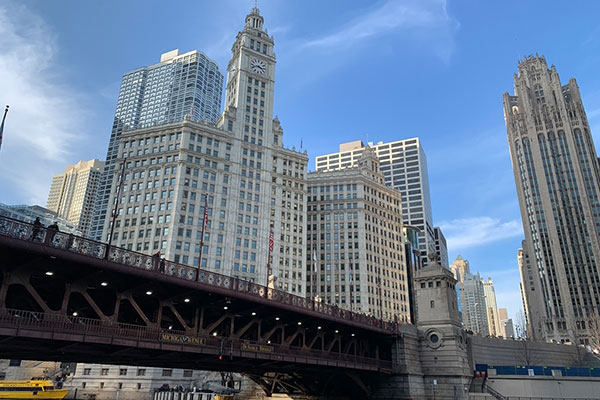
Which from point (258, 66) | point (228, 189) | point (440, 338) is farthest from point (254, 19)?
point (440, 338)

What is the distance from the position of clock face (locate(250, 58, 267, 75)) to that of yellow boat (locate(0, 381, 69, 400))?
81693 millimetres

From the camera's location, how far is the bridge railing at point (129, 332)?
2381 cm

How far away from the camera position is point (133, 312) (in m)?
35.5

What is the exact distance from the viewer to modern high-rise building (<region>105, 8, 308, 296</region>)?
9219 cm

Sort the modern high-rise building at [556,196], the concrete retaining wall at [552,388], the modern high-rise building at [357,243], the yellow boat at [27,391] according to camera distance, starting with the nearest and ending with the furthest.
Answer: the concrete retaining wall at [552,388]
the yellow boat at [27,391]
the modern high-rise building at [357,243]
the modern high-rise building at [556,196]

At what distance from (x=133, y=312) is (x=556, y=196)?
442 ft

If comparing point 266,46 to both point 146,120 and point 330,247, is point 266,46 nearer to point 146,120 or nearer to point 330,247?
point 330,247

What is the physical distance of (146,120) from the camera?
649ft

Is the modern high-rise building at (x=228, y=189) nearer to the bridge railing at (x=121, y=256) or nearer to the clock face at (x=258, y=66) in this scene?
the clock face at (x=258, y=66)

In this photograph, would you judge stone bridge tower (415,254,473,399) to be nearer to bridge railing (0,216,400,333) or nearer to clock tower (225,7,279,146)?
bridge railing (0,216,400,333)

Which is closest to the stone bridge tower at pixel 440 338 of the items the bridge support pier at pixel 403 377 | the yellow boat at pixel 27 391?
the bridge support pier at pixel 403 377

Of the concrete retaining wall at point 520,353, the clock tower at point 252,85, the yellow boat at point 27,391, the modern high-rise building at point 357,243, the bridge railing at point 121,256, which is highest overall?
the clock tower at point 252,85

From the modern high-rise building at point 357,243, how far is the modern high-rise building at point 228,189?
1594 cm

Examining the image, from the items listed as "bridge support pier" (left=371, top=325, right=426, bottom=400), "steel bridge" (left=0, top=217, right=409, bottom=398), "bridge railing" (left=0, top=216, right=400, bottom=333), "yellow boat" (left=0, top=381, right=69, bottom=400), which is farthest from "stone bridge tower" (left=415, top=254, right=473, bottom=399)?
"yellow boat" (left=0, top=381, right=69, bottom=400)
